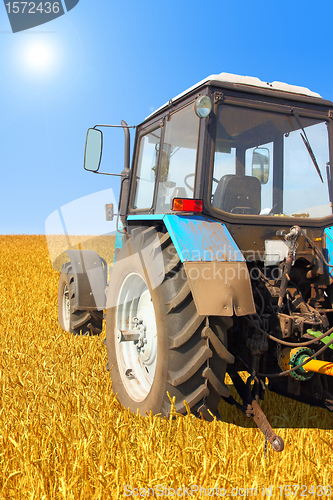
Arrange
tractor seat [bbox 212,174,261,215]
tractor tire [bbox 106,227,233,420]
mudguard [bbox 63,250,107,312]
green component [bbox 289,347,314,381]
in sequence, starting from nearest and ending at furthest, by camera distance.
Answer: tractor tire [bbox 106,227,233,420], green component [bbox 289,347,314,381], tractor seat [bbox 212,174,261,215], mudguard [bbox 63,250,107,312]

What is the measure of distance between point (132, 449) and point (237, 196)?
1723 millimetres

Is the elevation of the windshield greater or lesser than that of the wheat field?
greater

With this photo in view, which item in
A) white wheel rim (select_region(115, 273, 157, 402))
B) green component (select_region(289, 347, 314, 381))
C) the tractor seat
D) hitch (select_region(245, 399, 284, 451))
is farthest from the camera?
white wheel rim (select_region(115, 273, 157, 402))

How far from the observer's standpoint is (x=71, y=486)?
5.44 ft

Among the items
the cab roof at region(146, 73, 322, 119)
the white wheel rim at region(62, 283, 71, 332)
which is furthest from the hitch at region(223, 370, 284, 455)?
the white wheel rim at region(62, 283, 71, 332)

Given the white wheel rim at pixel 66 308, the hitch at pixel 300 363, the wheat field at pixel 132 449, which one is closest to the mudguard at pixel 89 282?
the white wheel rim at pixel 66 308

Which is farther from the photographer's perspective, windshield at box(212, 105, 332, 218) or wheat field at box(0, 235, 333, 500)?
windshield at box(212, 105, 332, 218)

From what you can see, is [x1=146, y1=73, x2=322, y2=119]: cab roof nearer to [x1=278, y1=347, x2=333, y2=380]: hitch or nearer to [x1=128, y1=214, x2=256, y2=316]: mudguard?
[x1=128, y1=214, x2=256, y2=316]: mudguard

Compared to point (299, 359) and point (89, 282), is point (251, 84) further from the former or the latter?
point (89, 282)

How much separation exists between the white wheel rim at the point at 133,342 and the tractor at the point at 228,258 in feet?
0.03

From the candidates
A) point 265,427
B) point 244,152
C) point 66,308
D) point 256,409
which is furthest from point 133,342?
point 66,308

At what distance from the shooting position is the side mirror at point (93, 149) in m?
3.49

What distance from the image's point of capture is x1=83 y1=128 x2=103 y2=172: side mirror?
349 centimetres

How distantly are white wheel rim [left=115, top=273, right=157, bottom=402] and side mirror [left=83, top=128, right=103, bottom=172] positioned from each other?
1239 millimetres
